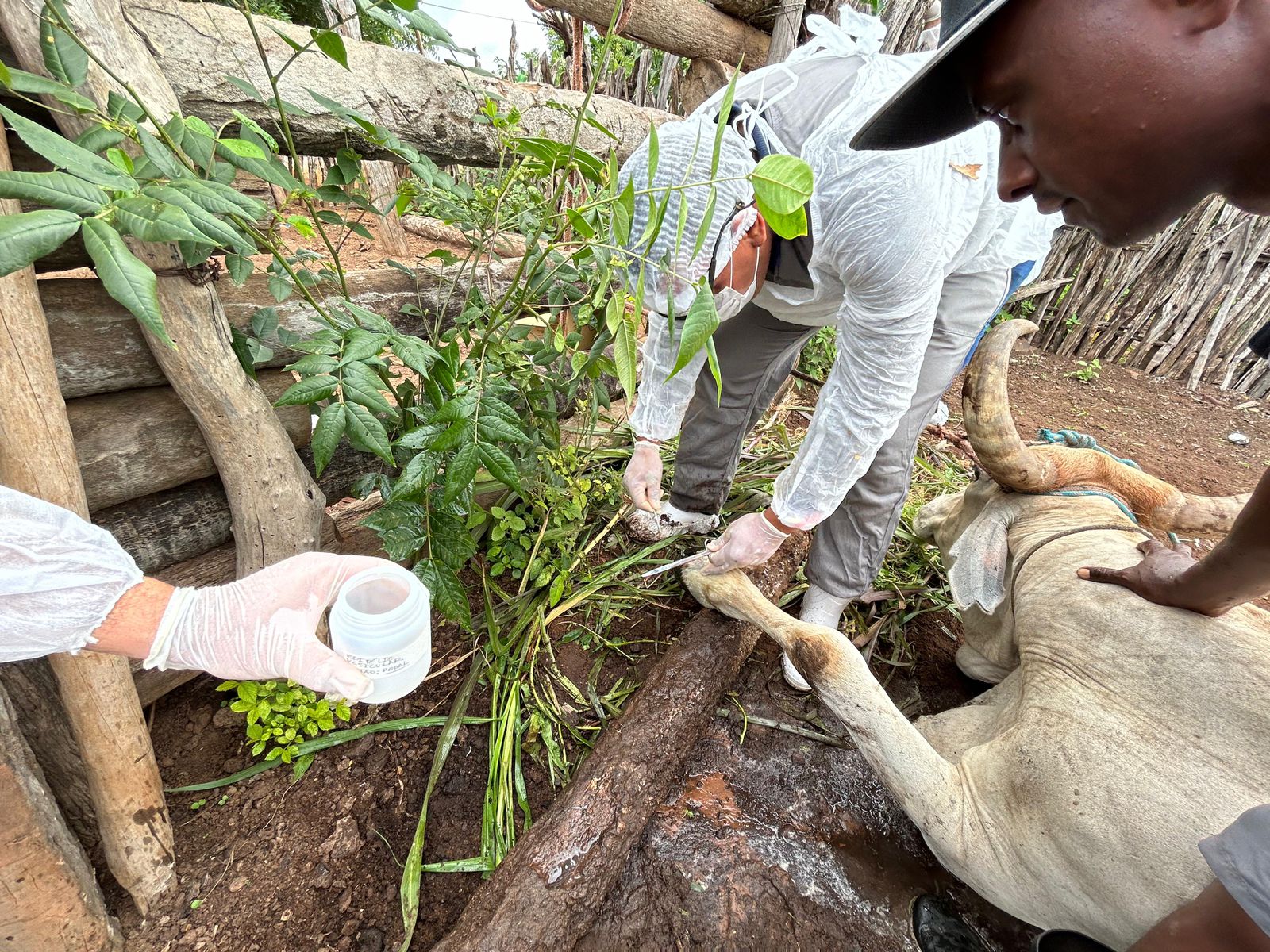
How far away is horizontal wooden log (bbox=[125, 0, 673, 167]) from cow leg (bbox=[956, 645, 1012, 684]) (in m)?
2.23

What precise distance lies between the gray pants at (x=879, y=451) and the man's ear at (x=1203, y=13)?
1.14 meters

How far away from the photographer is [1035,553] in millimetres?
2064

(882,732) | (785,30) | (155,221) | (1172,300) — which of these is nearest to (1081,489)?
(882,732)

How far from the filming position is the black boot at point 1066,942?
1453 millimetres

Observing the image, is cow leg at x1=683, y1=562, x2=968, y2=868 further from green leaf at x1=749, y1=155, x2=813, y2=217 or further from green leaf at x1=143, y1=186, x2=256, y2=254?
green leaf at x1=143, y1=186, x2=256, y2=254

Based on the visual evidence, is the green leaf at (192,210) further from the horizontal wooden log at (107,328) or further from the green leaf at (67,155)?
the horizontal wooden log at (107,328)

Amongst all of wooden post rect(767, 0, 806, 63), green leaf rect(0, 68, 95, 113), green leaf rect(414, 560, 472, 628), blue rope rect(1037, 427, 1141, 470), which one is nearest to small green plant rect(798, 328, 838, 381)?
wooden post rect(767, 0, 806, 63)

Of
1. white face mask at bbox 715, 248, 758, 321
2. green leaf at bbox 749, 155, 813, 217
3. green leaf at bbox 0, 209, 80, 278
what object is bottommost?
white face mask at bbox 715, 248, 758, 321

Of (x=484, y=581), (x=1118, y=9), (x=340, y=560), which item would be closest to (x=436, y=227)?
(x=484, y=581)

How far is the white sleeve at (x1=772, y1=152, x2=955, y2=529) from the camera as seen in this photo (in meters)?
1.49

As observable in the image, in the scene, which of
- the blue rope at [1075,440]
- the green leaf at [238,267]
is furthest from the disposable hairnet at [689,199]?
the blue rope at [1075,440]

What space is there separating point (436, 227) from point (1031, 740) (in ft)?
→ 25.3

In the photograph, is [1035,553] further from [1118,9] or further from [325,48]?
[325,48]

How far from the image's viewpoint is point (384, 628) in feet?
3.57
